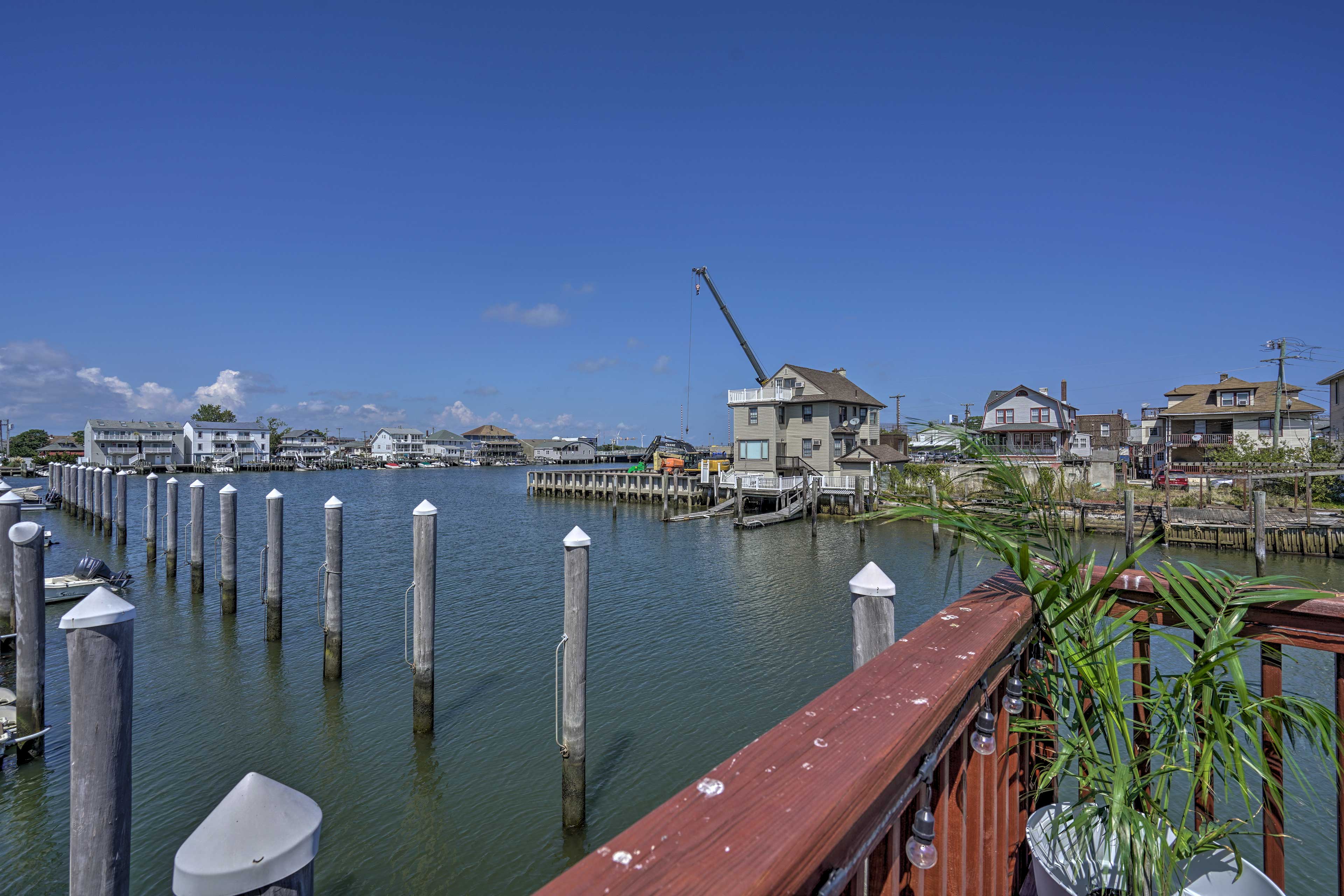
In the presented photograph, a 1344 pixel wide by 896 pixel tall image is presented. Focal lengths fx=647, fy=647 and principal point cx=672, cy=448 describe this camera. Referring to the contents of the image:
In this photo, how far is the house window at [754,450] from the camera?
41219 millimetres

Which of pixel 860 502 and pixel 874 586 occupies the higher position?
pixel 874 586

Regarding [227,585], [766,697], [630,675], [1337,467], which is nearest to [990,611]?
[766,697]

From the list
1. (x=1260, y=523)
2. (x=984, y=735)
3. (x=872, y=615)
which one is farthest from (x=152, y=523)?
(x=1260, y=523)

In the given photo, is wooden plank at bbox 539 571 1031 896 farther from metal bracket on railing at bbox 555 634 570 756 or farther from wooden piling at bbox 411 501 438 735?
wooden piling at bbox 411 501 438 735

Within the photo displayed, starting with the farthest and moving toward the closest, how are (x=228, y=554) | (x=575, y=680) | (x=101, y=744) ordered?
(x=228, y=554), (x=575, y=680), (x=101, y=744)

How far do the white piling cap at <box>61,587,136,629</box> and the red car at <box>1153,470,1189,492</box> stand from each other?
37.1 meters

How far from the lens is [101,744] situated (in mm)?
3740

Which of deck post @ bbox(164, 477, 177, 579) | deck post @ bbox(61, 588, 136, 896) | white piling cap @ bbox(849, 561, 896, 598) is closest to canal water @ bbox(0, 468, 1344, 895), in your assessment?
deck post @ bbox(164, 477, 177, 579)

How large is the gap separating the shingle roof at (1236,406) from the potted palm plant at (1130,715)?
161ft

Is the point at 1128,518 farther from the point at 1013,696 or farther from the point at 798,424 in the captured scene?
the point at 1013,696

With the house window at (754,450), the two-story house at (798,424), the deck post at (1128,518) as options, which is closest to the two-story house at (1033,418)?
the two-story house at (798,424)

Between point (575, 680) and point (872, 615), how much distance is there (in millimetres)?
4791

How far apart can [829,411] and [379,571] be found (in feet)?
91.2

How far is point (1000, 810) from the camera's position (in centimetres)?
212
